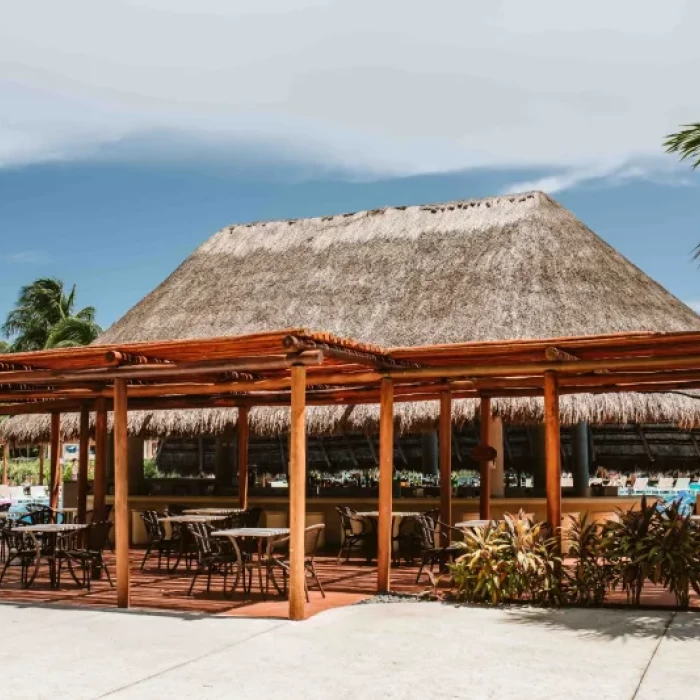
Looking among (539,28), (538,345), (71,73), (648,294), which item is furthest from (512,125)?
(538,345)

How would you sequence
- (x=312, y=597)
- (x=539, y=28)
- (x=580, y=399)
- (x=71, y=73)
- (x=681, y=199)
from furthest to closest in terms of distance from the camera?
1. (x=681, y=199)
2. (x=71, y=73)
3. (x=539, y=28)
4. (x=580, y=399)
5. (x=312, y=597)

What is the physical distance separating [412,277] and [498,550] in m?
8.01

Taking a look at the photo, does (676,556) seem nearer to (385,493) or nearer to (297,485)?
(385,493)

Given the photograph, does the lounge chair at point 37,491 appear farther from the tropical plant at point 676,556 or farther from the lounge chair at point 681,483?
the tropical plant at point 676,556

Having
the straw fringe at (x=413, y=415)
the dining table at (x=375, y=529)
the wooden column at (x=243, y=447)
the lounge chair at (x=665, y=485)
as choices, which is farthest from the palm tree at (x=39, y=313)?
the dining table at (x=375, y=529)

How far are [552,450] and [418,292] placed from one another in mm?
6815

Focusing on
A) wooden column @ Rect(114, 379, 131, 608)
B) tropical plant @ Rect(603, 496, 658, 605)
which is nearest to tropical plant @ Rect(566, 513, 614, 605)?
tropical plant @ Rect(603, 496, 658, 605)

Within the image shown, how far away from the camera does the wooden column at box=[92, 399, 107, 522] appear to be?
11.9 m

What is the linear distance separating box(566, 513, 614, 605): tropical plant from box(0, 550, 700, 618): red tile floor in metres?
0.31

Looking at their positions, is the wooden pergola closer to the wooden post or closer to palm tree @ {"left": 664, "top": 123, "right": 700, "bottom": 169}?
the wooden post

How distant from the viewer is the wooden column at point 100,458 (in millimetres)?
11906

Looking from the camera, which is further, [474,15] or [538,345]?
[474,15]

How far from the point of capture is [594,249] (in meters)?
15.9

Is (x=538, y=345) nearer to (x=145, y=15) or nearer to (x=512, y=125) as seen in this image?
(x=145, y=15)
